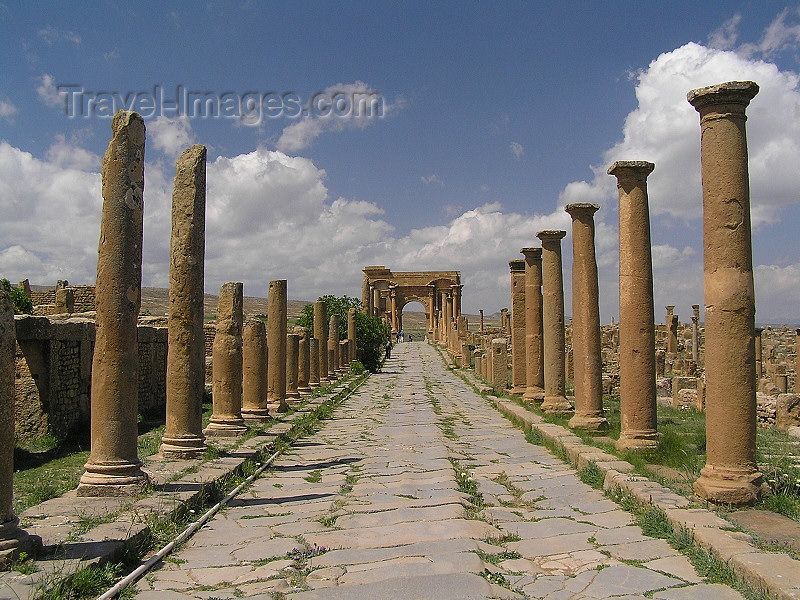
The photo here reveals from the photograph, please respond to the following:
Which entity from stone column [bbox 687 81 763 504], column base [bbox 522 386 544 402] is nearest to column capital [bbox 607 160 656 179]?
stone column [bbox 687 81 763 504]

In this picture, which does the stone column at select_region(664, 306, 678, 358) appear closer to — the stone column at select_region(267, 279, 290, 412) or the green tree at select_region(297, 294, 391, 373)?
the green tree at select_region(297, 294, 391, 373)

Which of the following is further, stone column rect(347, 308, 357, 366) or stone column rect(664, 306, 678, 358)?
stone column rect(664, 306, 678, 358)

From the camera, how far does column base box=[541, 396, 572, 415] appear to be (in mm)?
13898

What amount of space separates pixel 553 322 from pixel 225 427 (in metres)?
6.43

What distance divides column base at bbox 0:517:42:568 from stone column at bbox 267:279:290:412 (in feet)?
34.9

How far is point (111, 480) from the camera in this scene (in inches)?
273

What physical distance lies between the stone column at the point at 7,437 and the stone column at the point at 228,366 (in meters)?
6.54

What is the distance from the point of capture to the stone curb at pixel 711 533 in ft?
14.0

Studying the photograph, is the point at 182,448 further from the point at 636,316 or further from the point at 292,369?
the point at 292,369

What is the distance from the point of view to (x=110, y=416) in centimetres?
714

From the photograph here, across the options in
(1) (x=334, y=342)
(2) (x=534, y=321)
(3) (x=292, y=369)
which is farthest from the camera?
(1) (x=334, y=342)

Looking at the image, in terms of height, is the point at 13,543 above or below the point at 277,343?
below

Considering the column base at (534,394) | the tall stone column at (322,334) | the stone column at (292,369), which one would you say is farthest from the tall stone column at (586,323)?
the tall stone column at (322,334)

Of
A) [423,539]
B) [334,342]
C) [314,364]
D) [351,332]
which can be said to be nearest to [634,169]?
[423,539]
